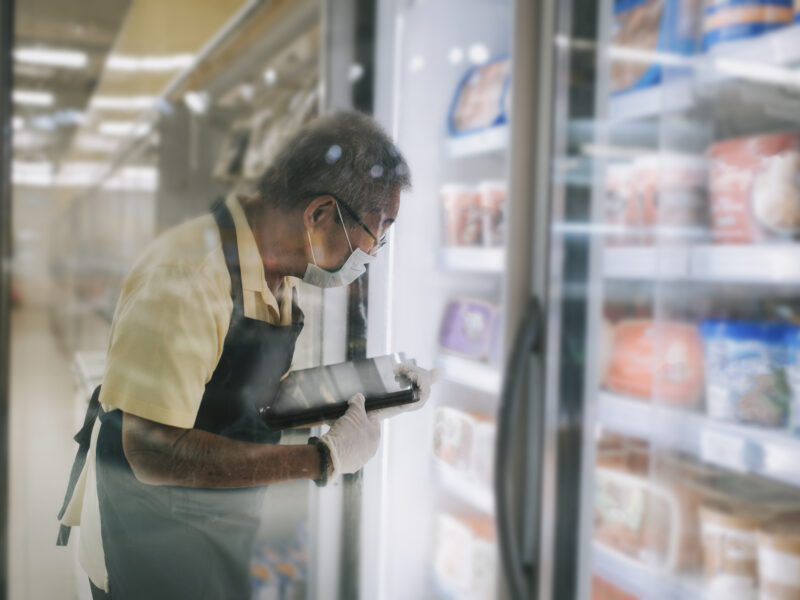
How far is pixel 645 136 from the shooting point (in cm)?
154

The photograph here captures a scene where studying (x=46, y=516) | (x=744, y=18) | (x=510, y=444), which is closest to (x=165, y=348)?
(x=46, y=516)

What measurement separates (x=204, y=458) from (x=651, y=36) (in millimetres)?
1602

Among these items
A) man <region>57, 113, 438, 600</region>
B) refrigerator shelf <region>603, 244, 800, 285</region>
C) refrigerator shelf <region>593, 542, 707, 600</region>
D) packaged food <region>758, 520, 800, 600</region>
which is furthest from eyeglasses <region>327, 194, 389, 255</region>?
refrigerator shelf <region>593, 542, 707, 600</region>

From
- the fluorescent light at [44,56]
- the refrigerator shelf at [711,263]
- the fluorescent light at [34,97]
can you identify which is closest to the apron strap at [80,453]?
the fluorescent light at [44,56]

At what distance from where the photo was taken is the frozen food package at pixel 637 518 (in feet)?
4.72

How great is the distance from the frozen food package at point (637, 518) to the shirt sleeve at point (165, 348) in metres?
1.52

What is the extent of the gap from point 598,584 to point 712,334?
0.72 meters

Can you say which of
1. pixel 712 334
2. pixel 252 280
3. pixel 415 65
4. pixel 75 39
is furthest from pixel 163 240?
pixel 712 334

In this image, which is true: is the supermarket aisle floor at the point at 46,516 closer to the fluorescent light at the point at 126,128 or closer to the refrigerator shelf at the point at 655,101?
the fluorescent light at the point at 126,128

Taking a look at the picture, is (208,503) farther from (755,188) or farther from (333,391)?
(755,188)

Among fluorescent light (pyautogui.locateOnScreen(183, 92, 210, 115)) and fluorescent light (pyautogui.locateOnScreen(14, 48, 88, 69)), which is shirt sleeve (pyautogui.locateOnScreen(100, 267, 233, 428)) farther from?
fluorescent light (pyautogui.locateOnScreen(14, 48, 88, 69))

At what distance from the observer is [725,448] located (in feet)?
4.10

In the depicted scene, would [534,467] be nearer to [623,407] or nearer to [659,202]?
[623,407]

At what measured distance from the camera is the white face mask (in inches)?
7.5
